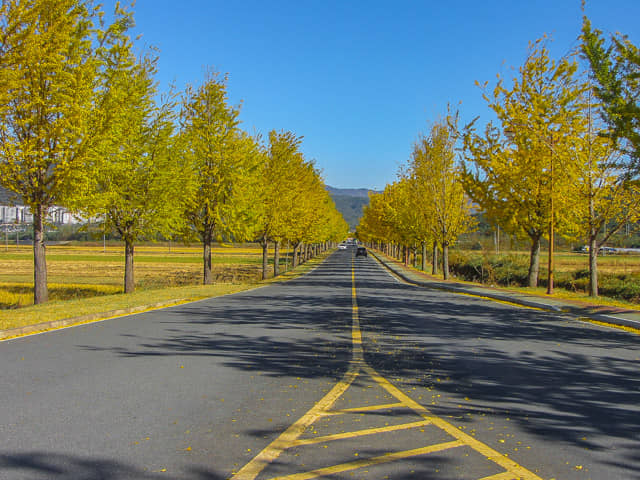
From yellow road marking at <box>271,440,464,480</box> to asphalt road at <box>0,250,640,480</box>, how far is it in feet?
0.07

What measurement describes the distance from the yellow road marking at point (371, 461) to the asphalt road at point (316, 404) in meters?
0.02

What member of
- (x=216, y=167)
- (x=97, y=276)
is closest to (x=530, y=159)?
(x=216, y=167)

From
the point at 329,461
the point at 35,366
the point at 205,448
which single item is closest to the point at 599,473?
the point at 329,461

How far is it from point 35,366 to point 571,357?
7.90 m

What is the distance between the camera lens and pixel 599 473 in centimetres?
392

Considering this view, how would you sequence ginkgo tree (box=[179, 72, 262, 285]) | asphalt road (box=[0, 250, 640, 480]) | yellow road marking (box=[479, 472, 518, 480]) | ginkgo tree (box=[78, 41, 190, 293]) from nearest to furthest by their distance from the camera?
1. yellow road marking (box=[479, 472, 518, 480])
2. asphalt road (box=[0, 250, 640, 480])
3. ginkgo tree (box=[78, 41, 190, 293])
4. ginkgo tree (box=[179, 72, 262, 285])

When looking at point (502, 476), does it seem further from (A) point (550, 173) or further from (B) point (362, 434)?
(A) point (550, 173)

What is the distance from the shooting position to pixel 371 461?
409cm

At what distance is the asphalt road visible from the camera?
13.3ft

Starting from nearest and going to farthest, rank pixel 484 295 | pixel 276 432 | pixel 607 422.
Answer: pixel 276 432 < pixel 607 422 < pixel 484 295

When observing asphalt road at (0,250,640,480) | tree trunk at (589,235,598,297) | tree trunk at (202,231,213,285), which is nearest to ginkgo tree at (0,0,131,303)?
asphalt road at (0,250,640,480)

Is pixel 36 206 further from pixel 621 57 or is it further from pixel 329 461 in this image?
pixel 621 57

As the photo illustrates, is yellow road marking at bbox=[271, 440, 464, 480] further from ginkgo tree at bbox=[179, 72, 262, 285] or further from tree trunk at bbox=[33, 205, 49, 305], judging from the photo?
ginkgo tree at bbox=[179, 72, 262, 285]

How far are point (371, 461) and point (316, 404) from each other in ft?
5.42
